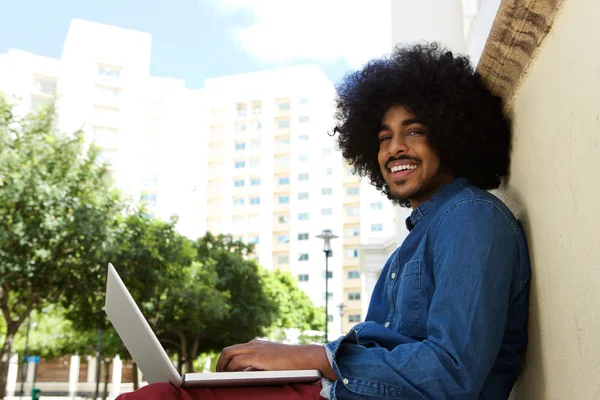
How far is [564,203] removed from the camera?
1497 mm

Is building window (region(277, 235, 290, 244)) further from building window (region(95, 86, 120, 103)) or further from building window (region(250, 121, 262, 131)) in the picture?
building window (region(95, 86, 120, 103))

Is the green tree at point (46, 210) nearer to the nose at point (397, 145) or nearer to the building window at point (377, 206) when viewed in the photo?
the nose at point (397, 145)

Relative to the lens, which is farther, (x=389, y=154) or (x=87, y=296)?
(x=87, y=296)

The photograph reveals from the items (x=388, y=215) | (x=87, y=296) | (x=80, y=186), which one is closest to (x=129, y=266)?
(x=87, y=296)

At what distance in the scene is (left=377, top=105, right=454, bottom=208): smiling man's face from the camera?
2.18 m

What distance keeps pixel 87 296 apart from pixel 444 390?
1717 cm

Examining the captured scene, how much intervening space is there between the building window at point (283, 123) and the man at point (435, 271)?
75990 mm

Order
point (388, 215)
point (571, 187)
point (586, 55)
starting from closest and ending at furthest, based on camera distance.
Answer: point (586, 55)
point (571, 187)
point (388, 215)

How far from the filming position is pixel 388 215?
238 ft

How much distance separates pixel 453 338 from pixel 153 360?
755mm

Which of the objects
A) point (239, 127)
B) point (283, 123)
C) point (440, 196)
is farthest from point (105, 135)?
point (440, 196)

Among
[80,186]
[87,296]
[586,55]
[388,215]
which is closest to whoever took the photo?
[586,55]

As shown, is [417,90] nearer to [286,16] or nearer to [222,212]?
[222,212]

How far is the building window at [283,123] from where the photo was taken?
256 ft
